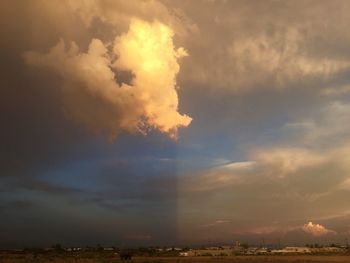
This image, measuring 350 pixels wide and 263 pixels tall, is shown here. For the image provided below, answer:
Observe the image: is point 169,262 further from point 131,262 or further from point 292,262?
point 292,262

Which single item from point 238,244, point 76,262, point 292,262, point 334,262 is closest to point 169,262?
point 76,262

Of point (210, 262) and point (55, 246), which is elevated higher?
point (55, 246)

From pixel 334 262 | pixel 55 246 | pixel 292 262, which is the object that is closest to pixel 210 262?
pixel 292 262

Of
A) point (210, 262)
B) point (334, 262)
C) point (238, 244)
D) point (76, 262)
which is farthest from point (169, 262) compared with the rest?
point (238, 244)

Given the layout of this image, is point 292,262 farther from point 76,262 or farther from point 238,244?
point 238,244

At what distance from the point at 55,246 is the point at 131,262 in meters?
115

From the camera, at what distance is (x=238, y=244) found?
A: 655ft

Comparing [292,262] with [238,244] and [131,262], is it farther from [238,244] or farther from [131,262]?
[238,244]

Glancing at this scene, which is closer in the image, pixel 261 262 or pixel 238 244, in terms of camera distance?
pixel 261 262

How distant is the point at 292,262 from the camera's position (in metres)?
91.2

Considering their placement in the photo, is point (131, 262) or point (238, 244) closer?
point (131, 262)

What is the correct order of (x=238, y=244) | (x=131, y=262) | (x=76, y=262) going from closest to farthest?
(x=76, y=262) < (x=131, y=262) < (x=238, y=244)

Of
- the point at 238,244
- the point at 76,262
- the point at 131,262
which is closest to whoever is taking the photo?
the point at 76,262

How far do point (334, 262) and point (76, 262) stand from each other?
164 feet
